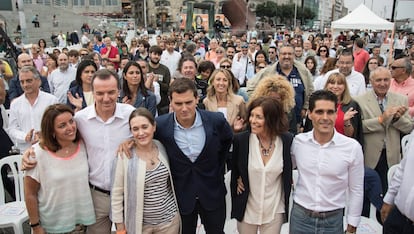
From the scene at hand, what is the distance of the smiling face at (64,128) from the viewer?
2559mm

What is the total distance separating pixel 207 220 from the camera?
2.87 metres

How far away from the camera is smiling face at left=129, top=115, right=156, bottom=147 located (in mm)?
2492

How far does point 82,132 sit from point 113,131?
25 cm

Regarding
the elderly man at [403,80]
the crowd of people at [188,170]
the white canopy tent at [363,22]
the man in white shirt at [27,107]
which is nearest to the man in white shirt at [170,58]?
the man in white shirt at [27,107]

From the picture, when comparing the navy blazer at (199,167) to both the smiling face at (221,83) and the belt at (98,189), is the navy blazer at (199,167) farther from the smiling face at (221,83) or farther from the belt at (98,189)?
the smiling face at (221,83)

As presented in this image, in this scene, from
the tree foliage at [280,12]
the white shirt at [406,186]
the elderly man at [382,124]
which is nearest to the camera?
the white shirt at [406,186]

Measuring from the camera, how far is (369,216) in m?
3.58

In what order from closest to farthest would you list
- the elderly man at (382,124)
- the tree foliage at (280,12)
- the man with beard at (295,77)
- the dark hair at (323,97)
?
the dark hair at (323,97)
the elderly man at (382,124)
the man with beard at (295,77)
the tree foliage at (280,12)

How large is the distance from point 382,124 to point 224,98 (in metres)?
1.82

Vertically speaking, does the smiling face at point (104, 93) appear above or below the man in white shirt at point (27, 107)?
above

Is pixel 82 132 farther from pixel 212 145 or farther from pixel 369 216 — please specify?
pixel 369 216

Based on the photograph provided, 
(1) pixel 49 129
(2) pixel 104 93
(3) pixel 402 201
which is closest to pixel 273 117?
(3) pixel 402 201

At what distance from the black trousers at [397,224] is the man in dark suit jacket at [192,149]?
1.34 metres

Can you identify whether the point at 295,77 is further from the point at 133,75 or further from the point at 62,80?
the point at 62,80
